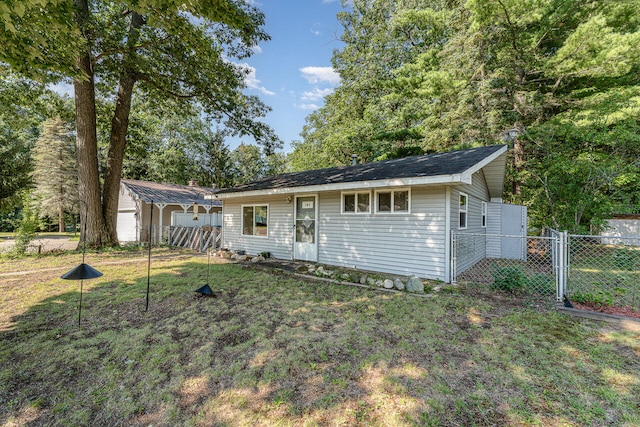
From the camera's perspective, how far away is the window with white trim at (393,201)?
21.3ft

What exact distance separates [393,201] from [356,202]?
3.41ft

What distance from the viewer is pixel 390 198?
6719 millimetres

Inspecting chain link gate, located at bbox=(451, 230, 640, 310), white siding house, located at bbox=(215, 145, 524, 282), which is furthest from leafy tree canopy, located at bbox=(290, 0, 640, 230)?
white siding house, located at bbox=(215, 145, 524, 282)

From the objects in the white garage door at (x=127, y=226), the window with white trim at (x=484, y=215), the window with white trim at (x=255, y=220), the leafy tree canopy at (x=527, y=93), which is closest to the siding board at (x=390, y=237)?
the window with white trim at (x=255, y=220)

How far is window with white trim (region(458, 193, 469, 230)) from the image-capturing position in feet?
22.8

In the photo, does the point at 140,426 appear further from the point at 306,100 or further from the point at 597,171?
the point at 306,100

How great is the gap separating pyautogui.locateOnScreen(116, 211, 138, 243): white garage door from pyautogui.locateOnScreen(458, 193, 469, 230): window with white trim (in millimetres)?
16361

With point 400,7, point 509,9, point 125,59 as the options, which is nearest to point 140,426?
point 125,59

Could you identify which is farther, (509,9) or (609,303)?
(509,9)

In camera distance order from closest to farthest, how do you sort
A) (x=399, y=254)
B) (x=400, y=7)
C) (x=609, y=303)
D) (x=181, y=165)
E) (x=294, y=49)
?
(x=609, y=303) < (x=399, y=254) < (x=294, y=49) < (x=400, y=7) < (x=181, y=165)

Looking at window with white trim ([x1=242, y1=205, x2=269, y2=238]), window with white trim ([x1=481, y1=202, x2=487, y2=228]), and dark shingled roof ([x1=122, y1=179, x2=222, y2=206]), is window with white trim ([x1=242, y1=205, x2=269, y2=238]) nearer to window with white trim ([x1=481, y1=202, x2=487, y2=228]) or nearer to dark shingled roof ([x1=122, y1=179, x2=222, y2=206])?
dark shingled roof ([x1=122, y1=179, x2=222, y2=206])

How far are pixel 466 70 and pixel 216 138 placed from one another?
2600 centimetres

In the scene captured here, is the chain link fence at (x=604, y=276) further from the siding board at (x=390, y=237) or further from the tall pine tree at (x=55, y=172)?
the tall pine tree at (x=55, y=172)

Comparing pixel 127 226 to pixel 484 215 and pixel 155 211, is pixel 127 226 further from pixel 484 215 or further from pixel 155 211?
pixel 484 215
